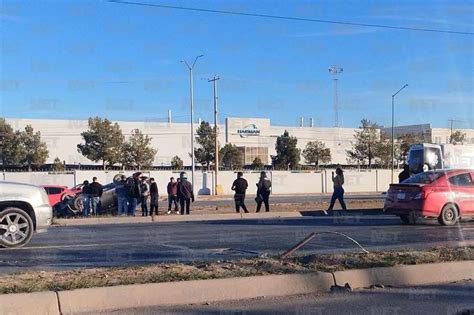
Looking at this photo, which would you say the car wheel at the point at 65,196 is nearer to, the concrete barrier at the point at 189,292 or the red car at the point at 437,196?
the red car at the point at 437,196

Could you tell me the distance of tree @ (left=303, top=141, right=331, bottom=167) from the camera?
247ft

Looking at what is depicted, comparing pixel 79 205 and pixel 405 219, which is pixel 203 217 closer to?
pixel 79 205

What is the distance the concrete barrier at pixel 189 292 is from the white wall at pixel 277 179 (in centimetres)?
4195

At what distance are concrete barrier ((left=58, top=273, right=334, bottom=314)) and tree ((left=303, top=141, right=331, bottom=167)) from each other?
6773 centimetres

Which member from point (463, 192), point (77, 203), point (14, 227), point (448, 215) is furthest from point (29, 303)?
point (77, 203)

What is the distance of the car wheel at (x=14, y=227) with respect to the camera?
11.5 m

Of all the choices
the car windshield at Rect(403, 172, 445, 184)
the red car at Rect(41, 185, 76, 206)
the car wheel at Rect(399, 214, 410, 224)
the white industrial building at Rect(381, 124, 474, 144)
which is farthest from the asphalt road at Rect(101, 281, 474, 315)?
the white industrial building at Rect(381, 124, 474, 144)

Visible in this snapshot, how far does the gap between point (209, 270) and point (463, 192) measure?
10689mm

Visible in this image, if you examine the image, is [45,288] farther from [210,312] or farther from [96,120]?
[96,120]

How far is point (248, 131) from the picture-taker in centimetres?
8200

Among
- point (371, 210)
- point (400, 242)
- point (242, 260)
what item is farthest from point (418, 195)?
point (242, 260)

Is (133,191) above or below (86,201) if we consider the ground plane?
above

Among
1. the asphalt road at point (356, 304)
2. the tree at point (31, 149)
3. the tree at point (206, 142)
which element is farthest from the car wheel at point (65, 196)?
the tree at point (206, 142)

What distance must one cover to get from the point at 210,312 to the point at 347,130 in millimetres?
84623
